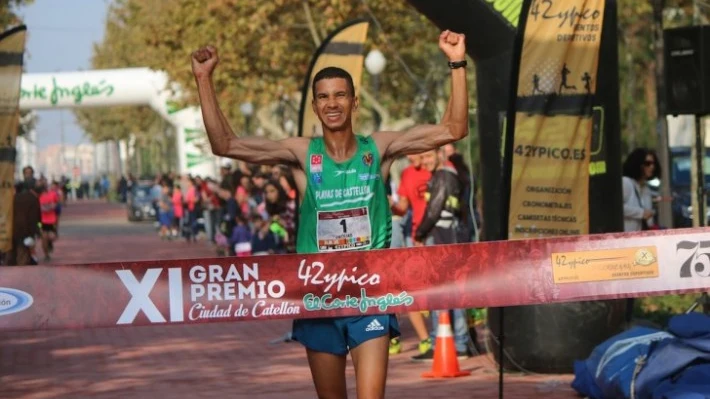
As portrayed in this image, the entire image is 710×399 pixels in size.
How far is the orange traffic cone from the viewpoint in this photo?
12.4m

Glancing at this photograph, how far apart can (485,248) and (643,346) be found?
310 cm

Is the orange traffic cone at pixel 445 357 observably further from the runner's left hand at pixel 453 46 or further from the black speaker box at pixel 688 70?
the runner's left hand at pixel 453 46

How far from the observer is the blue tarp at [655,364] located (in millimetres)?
9031

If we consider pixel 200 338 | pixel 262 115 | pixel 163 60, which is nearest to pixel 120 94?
pixel 262 115

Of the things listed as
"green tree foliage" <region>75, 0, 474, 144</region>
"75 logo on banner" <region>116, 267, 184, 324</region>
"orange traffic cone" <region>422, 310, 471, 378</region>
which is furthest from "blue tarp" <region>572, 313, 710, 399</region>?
"green tree foliage" <region>75, 0, 474, 144</region>

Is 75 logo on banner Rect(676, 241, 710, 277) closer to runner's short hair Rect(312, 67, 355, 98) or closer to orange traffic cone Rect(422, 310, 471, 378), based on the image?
runner's short hair Rect(312, 67, 355, 98)

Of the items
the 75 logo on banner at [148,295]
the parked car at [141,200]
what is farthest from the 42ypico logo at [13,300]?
the parked car at [141,200]

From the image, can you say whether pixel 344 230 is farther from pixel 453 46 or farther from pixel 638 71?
pixel 638 71

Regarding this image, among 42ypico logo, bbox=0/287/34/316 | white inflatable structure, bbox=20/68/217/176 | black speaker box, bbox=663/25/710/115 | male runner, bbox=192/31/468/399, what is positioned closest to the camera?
male runner, bbox=192/31/468/399

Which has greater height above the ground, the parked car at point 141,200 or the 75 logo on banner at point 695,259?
the 75 logo on banner at point 695,259

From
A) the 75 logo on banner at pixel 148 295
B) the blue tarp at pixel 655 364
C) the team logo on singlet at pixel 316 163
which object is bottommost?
the blue tarp at pixel 655 364

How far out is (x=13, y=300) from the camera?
275 inches

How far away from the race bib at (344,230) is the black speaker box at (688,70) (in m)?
6.86

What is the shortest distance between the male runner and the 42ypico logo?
1026mm
